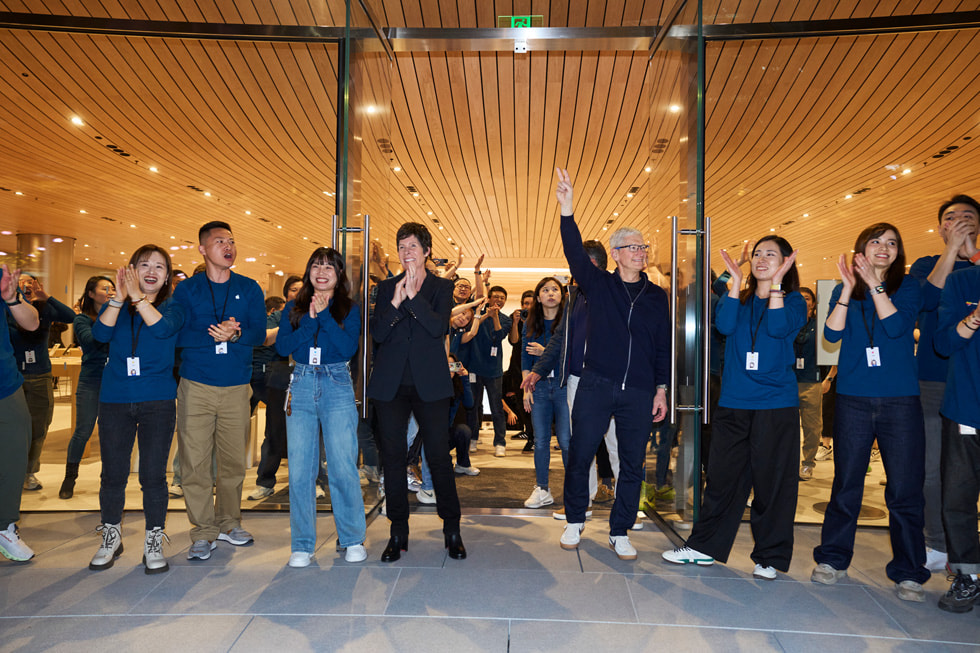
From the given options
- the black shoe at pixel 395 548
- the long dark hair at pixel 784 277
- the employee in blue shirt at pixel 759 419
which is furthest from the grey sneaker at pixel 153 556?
the long dark hair at pixel 784 277

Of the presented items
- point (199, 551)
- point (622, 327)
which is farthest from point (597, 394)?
point (199, 551)

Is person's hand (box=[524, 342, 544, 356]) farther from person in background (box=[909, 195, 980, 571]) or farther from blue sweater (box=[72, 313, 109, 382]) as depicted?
blue sweater (box=[72, 313, 109, 382])

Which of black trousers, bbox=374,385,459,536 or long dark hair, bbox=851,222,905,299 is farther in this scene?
black trousers, bbox=374,385,459,536

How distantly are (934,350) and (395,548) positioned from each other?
2.79 meters

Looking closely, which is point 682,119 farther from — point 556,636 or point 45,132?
point 45,132

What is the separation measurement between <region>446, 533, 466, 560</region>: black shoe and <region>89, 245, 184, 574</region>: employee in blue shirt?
132cm

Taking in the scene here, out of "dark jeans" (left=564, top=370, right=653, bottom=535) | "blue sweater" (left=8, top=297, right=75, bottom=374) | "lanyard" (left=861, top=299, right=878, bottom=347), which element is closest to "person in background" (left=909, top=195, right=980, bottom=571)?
Result: "lanyard" (left=861, top=299, right=878, bottom=347)

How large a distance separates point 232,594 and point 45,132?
637cm

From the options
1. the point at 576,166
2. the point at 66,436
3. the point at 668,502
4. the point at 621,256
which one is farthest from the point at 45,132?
→ the point at 668,502

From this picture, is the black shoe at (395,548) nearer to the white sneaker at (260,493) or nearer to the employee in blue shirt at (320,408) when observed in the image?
the employee in blue shirt at (320,408)

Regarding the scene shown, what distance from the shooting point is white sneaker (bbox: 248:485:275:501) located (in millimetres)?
4141

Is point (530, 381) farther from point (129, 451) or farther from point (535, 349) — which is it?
point (129, 451)

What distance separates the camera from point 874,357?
2650mm

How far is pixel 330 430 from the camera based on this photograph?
296 cm
